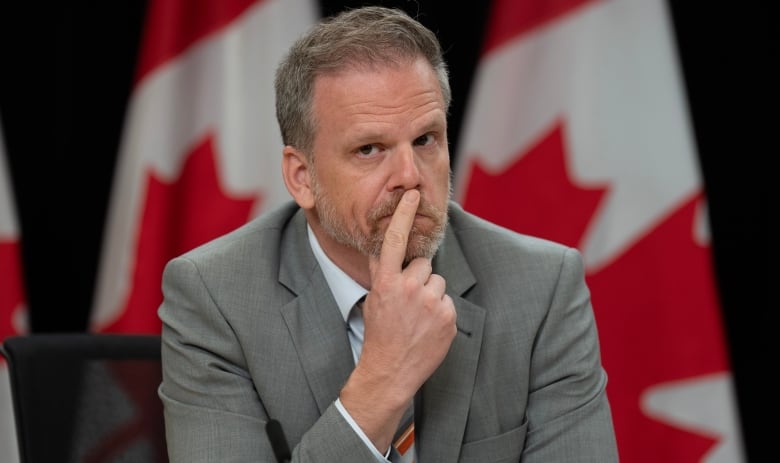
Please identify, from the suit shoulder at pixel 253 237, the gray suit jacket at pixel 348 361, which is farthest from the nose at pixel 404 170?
the suit shoulder at pixel 253 237

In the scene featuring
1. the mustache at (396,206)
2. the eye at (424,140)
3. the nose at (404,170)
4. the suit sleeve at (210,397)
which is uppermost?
the eye at (424,140)

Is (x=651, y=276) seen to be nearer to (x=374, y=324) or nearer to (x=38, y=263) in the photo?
(x=374, y=324)

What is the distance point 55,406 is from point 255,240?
23.0 inches

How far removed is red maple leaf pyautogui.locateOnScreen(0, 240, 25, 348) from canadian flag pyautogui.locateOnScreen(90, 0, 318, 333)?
272 mm

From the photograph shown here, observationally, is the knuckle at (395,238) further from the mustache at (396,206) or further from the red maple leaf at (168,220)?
the red maple leaf at (168,220)

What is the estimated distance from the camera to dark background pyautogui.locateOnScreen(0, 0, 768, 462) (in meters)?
3.70

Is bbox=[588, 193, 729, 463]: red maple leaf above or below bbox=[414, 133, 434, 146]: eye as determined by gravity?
below

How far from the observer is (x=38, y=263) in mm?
3895

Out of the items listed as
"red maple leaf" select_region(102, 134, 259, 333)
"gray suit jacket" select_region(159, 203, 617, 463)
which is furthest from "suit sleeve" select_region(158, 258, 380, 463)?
"red maple leaf" select_region(102, 134, 259, 333)

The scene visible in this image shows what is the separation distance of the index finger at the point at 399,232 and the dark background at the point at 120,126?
1.63 metres

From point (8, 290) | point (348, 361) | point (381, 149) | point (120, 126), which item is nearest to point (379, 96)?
point (381, 149)

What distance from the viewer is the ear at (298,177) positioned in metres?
2.45

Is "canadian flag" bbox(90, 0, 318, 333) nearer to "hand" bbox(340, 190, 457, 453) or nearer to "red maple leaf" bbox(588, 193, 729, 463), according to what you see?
"red maple leaf" bbox(588, 193, 729, 463)

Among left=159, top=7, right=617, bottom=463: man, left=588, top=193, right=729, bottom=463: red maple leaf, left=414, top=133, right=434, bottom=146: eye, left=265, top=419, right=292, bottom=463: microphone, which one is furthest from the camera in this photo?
left=588, top=193, right=729, bottom=463: red maple leaf
